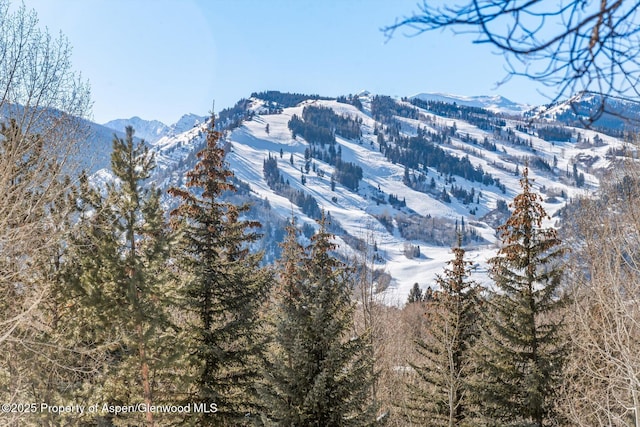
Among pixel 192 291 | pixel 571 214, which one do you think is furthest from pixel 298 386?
pixel 571 214

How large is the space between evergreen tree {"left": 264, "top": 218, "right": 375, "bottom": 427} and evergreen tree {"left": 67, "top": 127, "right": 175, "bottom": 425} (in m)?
2.52

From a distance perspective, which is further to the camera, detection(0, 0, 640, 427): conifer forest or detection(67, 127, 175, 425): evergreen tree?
detection(67, 127, 175, 425): evergreen tree

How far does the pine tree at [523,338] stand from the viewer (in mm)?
10039

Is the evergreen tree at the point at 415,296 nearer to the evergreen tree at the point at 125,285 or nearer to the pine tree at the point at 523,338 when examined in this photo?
the pine tree at the point at 523,338

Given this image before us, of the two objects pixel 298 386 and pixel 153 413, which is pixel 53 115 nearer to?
pixel 153 413

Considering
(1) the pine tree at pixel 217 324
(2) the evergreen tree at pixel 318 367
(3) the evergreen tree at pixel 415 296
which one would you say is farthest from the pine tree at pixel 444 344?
(3) the evergreen tree at pixel 415 296

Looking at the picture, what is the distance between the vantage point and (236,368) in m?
10.7

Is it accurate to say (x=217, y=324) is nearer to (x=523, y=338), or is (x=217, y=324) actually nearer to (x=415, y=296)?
(x=523, y=338)

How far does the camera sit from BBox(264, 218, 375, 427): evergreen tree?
A: 8.12 meters

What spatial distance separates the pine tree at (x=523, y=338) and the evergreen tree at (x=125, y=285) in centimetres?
717

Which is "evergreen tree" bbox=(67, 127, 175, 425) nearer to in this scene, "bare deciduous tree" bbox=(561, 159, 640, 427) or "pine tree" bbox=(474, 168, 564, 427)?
"pine tree" bbox=(474, 168, 564, 427)

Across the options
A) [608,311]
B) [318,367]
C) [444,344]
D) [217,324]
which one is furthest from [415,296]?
[318,367]

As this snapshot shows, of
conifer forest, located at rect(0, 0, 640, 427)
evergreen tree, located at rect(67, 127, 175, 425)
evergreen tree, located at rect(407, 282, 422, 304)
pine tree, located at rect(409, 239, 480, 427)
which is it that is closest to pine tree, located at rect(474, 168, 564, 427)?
conifer forest, located at rect(0, 0, 640, 427)

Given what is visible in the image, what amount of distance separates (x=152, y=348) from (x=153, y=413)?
5.03ft
